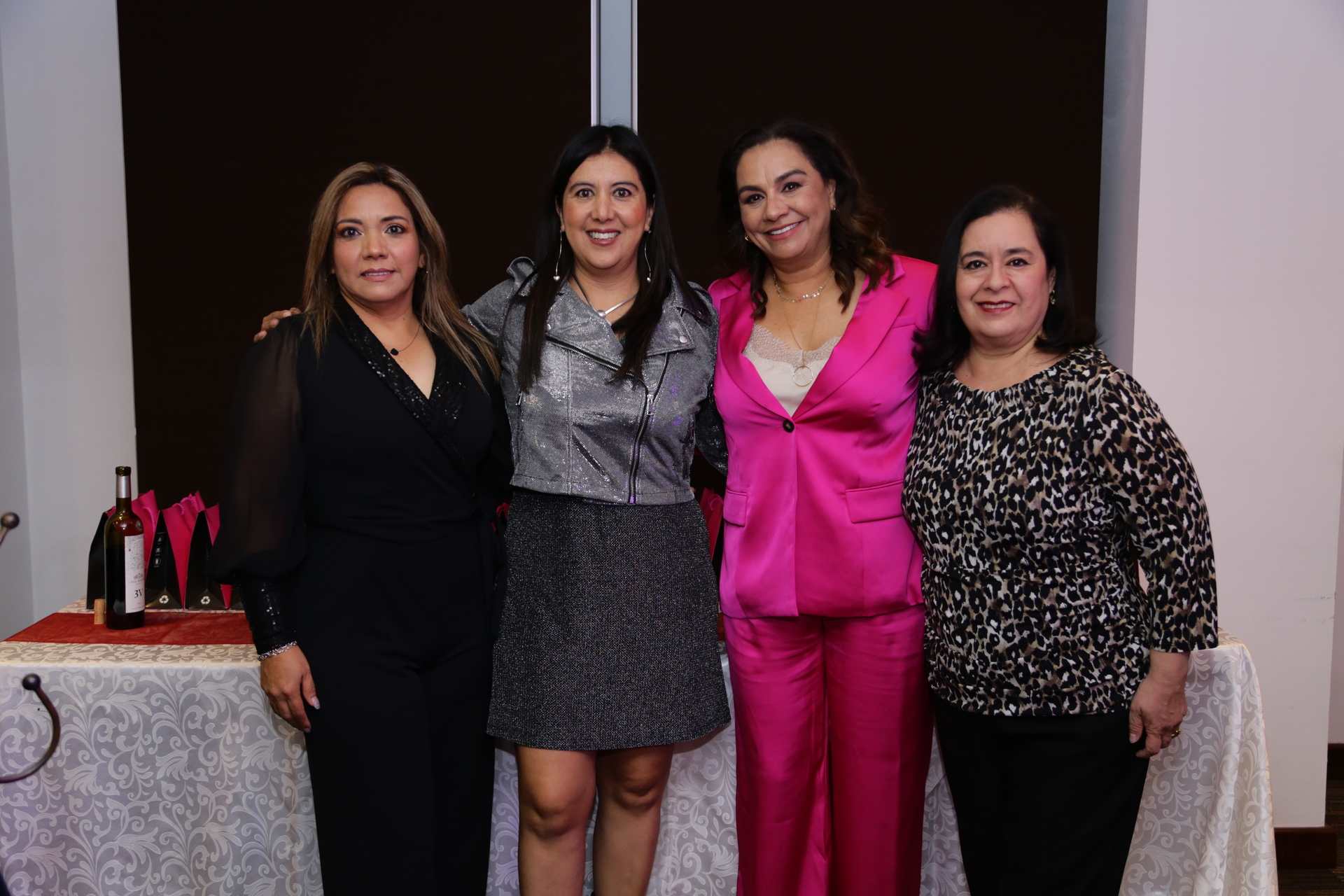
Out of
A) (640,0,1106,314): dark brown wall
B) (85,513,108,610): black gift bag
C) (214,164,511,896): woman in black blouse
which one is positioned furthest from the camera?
(640,0,1106,314): dark brown wall

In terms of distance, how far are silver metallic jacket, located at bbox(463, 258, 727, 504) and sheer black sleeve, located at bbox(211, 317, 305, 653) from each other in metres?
0.40

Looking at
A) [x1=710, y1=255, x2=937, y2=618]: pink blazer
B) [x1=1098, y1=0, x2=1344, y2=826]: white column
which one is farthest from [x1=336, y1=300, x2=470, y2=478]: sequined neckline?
[x1=1098, y1=0, x2=1344, y2=826]: white column

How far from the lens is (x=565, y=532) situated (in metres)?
1.65

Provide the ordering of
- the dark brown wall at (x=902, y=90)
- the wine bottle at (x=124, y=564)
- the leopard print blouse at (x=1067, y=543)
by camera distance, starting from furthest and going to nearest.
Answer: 1. the dark brown wall at (x=902, y=90)
2. the wine bottle at (x=124, y=564)
3. the leopard print blouse at (x=1067, y=543)

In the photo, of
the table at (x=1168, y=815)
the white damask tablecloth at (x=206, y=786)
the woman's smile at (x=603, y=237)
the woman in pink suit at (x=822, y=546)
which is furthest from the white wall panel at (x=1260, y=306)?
the woman's smile at (x=603, y=237)

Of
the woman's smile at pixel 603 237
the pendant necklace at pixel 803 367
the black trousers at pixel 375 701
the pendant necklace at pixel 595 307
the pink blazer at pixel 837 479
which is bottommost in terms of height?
the black trousers at pixel 375 701

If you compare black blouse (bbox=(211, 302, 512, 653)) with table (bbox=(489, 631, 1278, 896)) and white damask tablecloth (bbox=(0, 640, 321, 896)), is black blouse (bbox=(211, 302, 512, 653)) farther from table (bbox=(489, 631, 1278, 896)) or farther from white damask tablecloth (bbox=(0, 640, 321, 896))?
table (bbox=(489, 631, 1278, 896))

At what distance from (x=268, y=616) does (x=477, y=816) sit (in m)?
0.54

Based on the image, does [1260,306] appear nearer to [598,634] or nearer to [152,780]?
[598,634]

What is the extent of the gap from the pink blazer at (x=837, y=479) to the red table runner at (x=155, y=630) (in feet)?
3.67

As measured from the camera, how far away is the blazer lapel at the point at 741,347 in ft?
5.52

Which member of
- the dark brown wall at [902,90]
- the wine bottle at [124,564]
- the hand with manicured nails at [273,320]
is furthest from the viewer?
the dark brown wall at [902,90]

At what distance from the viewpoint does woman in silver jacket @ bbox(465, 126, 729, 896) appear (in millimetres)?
1626

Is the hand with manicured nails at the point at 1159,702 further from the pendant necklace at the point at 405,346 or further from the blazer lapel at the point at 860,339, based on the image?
the pendant necklace at the point at 405,346
